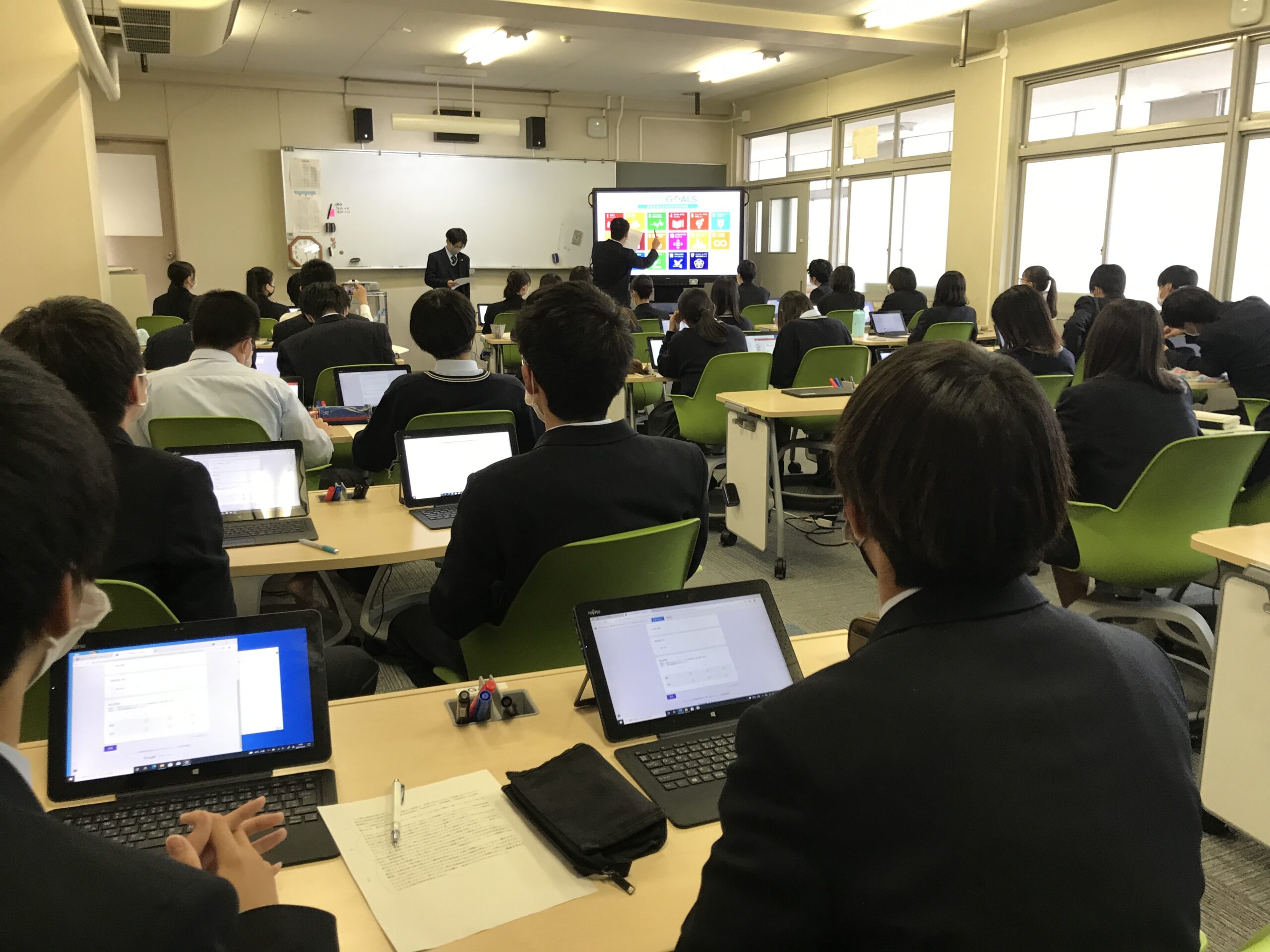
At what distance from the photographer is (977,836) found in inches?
31.0

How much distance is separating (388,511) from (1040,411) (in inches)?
87.8

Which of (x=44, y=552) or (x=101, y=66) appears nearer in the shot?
(x=44, y=552)

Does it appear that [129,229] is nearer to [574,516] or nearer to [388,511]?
[388,511]

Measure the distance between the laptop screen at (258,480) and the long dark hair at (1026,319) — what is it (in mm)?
2966

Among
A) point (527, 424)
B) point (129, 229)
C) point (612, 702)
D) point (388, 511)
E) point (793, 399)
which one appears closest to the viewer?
point (612, 702)

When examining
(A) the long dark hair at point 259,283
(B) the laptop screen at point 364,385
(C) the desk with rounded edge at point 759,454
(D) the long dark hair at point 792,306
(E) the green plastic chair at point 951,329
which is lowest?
(C) the desk with rounded edge at point 759,454

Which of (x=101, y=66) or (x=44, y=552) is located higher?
(x=101, y=66)

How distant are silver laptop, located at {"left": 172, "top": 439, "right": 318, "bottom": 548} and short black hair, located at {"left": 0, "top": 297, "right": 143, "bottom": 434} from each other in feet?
2.36

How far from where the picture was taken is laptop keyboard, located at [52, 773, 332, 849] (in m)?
1.21

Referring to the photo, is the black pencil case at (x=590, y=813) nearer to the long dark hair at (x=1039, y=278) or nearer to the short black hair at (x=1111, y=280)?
the short black hair at (x=1111, y=280)

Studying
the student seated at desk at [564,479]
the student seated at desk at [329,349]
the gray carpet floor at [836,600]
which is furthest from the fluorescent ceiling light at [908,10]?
the student seated at desk at [564,479]

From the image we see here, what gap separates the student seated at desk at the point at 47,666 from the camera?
0.61m

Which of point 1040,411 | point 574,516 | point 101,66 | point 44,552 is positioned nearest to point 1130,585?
point 574,516

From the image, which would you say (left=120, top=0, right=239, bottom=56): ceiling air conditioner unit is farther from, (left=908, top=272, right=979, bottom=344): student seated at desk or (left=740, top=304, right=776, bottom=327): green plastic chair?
(left=908, top=272, right=979, bottom=344): student seated at desk
